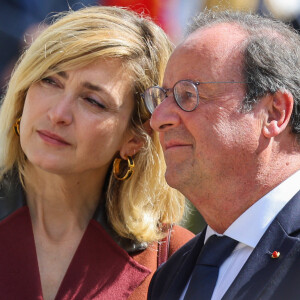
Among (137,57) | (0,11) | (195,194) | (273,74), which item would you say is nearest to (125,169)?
(137,57)

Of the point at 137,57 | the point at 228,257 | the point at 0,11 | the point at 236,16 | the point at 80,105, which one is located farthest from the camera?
the point at 0,11

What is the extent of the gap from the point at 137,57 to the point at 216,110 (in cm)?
89

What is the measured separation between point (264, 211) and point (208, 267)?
1.00ft

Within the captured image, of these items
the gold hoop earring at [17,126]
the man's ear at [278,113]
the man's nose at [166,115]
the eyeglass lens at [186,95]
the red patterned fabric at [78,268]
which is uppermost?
the man's ear at [278,113]

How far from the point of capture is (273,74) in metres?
2.27

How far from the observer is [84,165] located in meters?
2.94

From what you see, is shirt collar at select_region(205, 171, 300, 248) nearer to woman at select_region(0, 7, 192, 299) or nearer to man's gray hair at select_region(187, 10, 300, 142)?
man's gray hair at select_region(187, 10, 300, 142)

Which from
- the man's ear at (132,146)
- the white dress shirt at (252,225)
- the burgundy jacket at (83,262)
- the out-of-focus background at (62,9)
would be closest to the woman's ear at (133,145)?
the man's ear at (132,146)

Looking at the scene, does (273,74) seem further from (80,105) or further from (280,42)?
(80,105)

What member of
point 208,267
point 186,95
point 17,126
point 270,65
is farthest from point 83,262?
point 270,65

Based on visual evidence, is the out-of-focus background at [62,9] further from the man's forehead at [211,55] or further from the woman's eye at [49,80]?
the man's forehead at [211,55]

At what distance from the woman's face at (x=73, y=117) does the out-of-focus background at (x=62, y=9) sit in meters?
1.35

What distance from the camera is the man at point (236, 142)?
7.14ft

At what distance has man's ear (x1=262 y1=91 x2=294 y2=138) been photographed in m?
2.25
